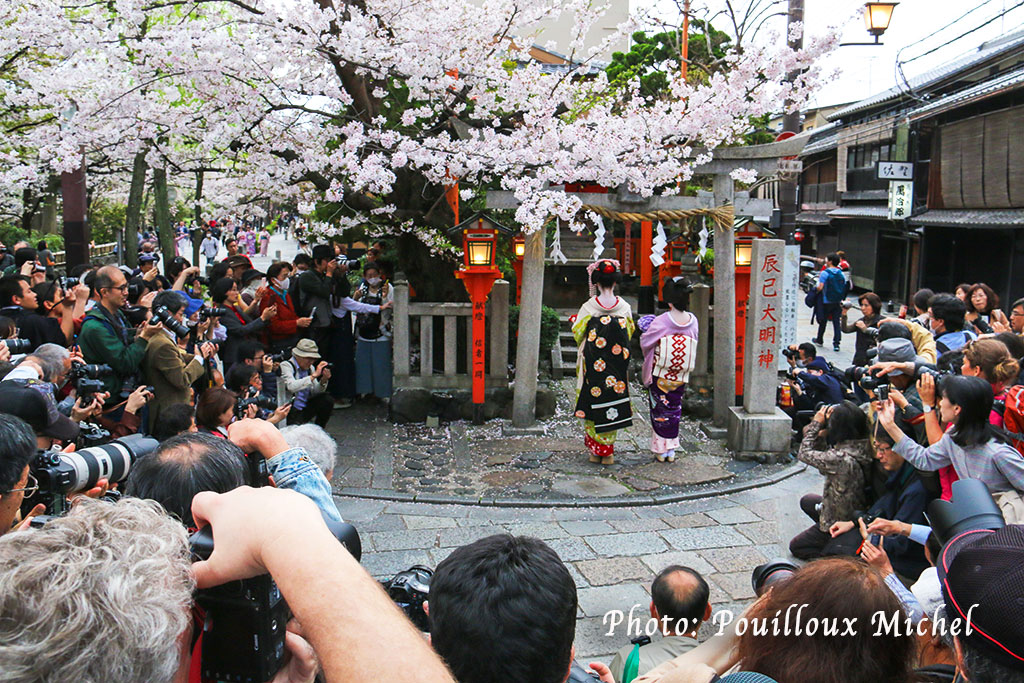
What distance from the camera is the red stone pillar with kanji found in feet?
28.1

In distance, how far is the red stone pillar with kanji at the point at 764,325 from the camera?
8555 mm

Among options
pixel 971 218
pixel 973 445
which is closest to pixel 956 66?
pixel 971 218

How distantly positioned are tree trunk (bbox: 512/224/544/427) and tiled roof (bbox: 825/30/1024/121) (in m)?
12.6

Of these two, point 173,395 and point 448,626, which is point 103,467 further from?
point 173,395

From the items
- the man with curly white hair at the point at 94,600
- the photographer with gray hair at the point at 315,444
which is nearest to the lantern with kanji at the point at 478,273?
the photographer with gray hair at the point at 315,444

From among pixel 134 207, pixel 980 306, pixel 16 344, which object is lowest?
pixel 16 344

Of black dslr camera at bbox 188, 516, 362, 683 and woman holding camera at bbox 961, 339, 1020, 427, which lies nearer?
black dslr camera at bbox 188, 516, 362, 683

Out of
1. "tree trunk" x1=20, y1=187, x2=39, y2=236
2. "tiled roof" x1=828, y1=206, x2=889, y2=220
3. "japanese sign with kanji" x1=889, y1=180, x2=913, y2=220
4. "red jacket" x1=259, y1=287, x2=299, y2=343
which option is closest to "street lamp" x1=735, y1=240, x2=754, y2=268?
"red jacket" x1=259, y1=287, x2=299, y2=343

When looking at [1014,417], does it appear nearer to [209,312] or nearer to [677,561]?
[677,561]

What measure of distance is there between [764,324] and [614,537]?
11.4 ft

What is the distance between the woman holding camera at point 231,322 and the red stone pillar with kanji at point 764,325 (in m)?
5.24

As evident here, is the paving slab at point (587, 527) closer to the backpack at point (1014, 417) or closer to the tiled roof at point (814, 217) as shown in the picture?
the backpack at point (1014, 417)

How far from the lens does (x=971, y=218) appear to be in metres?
17.1

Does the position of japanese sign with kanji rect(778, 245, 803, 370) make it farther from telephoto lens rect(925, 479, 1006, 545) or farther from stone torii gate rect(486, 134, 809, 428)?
telephoto lens rect(925, 479, 1006, 545)
